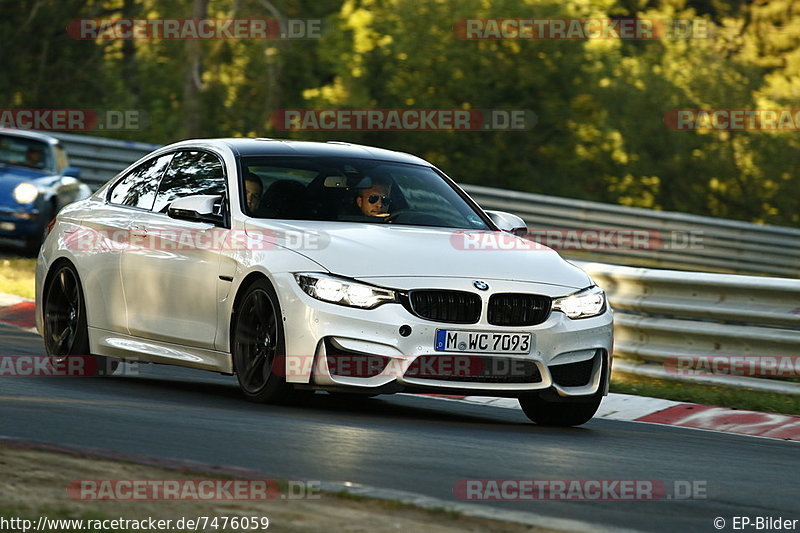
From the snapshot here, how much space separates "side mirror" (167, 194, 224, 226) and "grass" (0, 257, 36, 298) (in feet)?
21.2

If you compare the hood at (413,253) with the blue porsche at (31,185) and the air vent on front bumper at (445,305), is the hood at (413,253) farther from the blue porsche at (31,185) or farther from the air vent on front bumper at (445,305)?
the blue porsche at (31,185)

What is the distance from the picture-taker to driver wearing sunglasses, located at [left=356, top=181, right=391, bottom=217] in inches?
383

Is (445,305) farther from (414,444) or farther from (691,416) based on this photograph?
(691,416)

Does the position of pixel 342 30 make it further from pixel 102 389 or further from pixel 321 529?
pixel 321 529

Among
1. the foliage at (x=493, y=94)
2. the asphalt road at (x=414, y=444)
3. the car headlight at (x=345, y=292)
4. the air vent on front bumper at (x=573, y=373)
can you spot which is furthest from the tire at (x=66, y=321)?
the foliage at (x=493, y=94)


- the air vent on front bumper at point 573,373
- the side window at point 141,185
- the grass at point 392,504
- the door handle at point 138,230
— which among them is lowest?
the grass at point 392,504

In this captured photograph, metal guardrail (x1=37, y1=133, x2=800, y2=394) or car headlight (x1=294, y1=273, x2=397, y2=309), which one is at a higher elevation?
car headlight (x1=294, y1=273, x2=397, y2=309)

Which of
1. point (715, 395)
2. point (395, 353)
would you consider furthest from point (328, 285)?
point (715, 395)

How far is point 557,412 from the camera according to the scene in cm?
959

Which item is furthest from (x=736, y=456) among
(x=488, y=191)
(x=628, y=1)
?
(x=628, y=1)

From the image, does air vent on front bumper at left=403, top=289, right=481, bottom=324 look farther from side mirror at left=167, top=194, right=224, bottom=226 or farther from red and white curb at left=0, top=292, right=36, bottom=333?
red and white curb at left=0, top=292, right=36, bottom=333

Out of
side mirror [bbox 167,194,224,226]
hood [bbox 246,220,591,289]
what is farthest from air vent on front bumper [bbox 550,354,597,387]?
side mirror [bbox 167,194,224,226]

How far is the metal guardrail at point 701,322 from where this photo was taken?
1176 centimetres

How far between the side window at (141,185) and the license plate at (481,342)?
8.90ft
